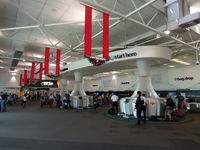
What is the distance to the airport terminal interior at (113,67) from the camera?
3866 mm

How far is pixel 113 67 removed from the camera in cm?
986

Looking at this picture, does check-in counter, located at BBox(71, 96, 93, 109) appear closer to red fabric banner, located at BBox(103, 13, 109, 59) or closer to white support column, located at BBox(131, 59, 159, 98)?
white support column, located at BBox(131, 59, 159, 98)

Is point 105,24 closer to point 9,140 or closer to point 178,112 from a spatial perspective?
point 9,140

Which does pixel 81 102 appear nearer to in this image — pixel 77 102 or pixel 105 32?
pixel 77 102

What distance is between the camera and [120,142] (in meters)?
3.52

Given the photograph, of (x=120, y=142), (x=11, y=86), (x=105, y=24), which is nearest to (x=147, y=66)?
(x=105, y=24)

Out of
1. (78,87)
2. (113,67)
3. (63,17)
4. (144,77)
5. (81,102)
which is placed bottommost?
(81,102)

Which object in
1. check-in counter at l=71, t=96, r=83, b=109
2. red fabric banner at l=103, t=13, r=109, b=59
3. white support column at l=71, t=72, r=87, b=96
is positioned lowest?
check-in counter at l=71, t=96, r=83, b=109

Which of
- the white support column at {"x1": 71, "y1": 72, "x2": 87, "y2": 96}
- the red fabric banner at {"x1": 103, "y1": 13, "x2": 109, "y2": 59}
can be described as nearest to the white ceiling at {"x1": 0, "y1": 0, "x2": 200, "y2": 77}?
the red fabric banner at {"x1": 103, "y1": 13, "x2": 109, "y2": 59}

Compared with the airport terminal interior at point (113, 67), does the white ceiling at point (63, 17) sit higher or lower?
higher

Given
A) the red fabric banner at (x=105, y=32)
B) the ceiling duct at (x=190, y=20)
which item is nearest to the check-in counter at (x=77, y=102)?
the red fabric banner at (x=105, y=32)

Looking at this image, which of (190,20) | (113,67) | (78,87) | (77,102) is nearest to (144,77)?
(113,67)

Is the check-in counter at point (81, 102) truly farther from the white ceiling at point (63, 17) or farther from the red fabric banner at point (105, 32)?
the red fabric banner at point (105, 32)

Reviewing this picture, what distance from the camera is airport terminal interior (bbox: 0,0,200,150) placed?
3866 mm
